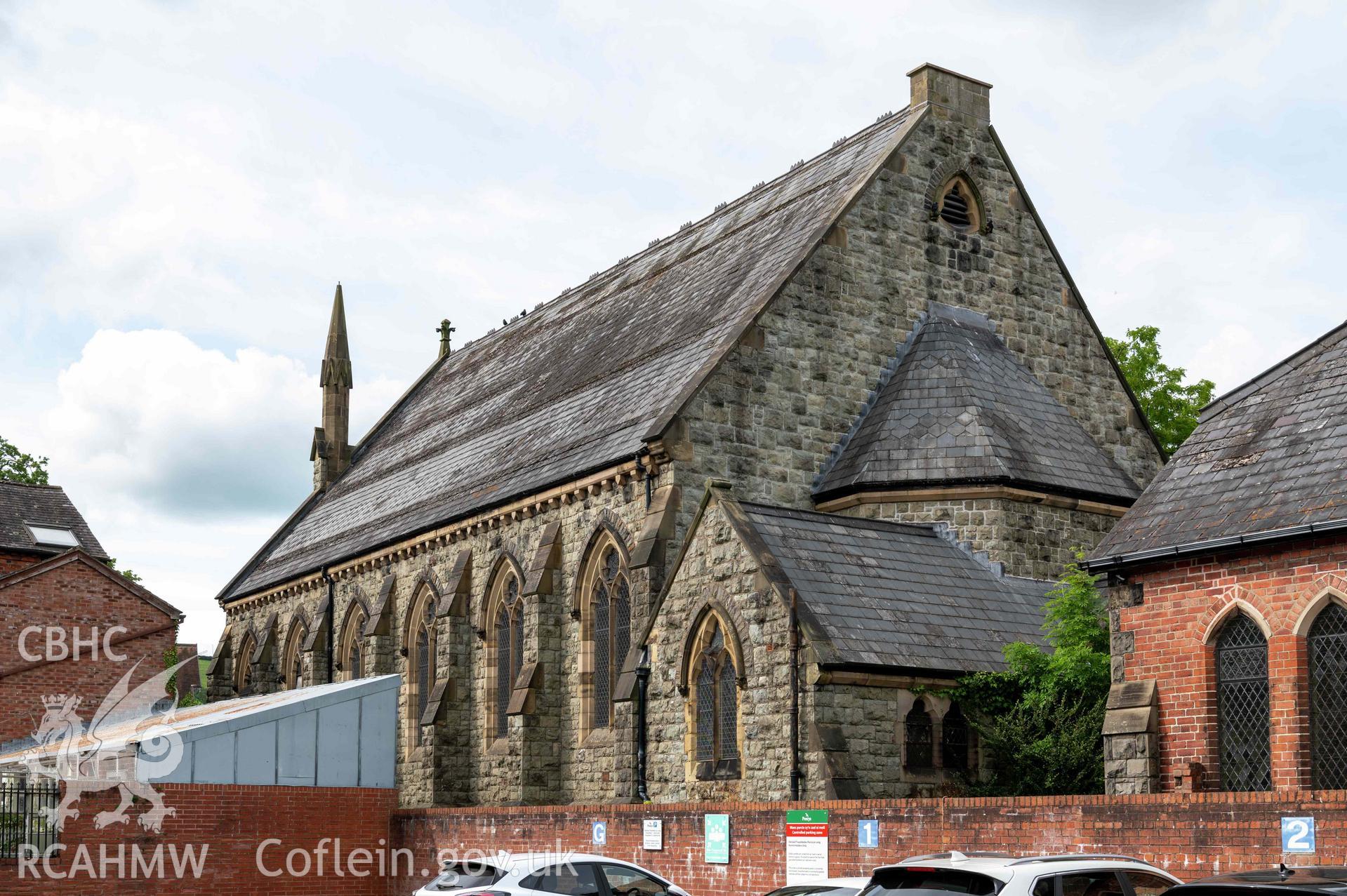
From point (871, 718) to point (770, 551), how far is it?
104 inches

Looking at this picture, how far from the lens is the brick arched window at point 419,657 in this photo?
35.3m

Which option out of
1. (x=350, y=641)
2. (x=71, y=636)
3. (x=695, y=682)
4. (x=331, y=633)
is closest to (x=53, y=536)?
(x=71, y=636)

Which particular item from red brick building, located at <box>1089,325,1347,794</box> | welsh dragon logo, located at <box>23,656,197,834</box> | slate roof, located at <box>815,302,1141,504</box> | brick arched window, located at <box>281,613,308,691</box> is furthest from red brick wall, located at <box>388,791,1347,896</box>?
brick arched window, located at <box>281,613,308,691</box>

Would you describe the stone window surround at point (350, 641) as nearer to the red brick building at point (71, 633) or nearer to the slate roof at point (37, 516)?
the red brick building at point (71, 633)

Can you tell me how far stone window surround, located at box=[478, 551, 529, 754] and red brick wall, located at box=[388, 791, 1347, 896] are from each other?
8.24 meters

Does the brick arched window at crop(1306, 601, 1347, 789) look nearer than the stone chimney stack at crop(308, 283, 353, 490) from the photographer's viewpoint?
Yes

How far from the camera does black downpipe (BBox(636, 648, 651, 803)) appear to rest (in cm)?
2402

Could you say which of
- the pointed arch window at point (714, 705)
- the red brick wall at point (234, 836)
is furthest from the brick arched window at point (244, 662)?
the pointed arch window at point (714, 705)

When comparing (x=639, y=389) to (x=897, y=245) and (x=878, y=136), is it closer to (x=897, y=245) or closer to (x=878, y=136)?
(x=897, y=245)

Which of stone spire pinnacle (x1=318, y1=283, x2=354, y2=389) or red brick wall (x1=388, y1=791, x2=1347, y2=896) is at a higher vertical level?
stone spire pinnacle (x1=318, y1=283, x2=354, y2=389)

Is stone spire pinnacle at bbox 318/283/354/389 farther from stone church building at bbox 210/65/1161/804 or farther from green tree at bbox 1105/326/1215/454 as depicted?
green tree at bbox 1105/326/1215/454

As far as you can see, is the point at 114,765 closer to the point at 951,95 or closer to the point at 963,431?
the point at 963,431

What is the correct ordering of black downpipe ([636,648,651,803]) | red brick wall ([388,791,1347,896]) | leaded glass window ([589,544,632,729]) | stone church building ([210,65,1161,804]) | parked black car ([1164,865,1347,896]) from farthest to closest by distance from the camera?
leaded glass window ([589,544,632,729])
black downpipe ([636,648,651,803])
stone church building ([210,65,1161,804])
red brick wall ([388,791,1347,896])
parked black car ([1164,865,1347,896])

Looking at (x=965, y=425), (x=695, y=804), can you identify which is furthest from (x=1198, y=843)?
(x=965, y=425)
